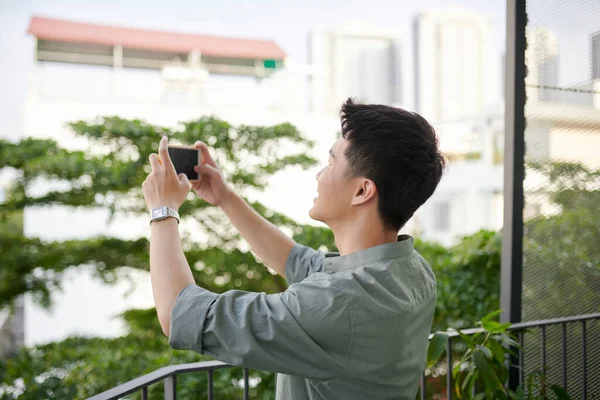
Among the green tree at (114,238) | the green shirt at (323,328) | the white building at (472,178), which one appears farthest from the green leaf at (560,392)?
the white building at (472,178)

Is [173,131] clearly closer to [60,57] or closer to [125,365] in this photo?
[125,365]

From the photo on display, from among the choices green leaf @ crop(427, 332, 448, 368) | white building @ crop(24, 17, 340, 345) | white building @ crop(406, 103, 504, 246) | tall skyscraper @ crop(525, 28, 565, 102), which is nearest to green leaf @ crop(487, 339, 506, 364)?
green leaf @ crop(427, 332, 448, 368)

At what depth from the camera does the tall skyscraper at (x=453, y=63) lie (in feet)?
52.5

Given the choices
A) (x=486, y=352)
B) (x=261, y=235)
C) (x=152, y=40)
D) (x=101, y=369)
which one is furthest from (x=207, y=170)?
(x=152, y=40)

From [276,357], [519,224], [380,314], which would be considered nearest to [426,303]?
[380,314]

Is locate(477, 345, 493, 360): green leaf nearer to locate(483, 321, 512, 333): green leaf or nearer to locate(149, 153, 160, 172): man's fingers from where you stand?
locate(483, 321, 512, 333): green leaf

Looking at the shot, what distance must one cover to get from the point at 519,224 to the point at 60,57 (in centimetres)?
653

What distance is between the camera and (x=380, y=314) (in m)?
0.73

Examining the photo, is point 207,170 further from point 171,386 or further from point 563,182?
point 563,182

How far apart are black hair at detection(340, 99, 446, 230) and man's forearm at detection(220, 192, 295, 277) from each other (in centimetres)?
41

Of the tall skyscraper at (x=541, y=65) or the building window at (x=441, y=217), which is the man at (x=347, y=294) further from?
the building window at (x=441, y=217)

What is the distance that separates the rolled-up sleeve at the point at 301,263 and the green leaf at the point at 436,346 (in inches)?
17.4

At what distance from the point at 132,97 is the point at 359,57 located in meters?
9.56

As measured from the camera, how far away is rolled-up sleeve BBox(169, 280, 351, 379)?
2.27 ft
